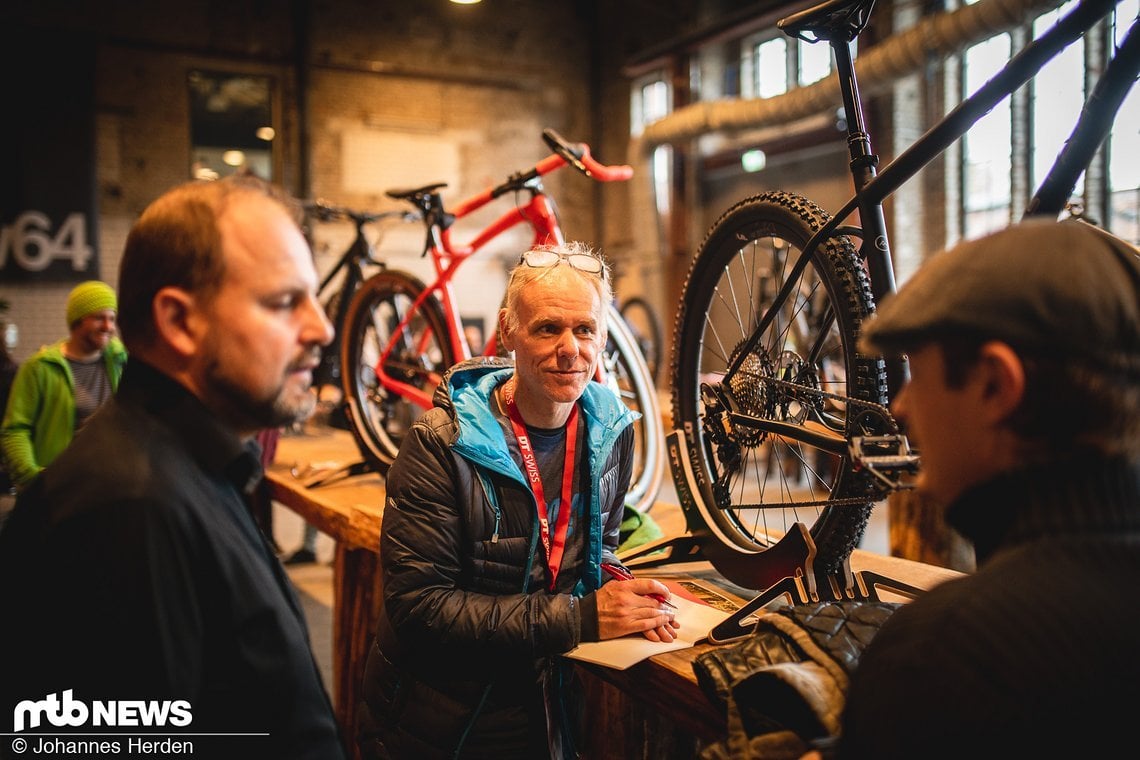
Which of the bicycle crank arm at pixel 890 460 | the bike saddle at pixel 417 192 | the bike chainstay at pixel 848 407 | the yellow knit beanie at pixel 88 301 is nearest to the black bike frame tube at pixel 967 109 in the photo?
the bike chainstay at pixel 848 407

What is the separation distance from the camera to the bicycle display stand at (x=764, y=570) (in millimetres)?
1669

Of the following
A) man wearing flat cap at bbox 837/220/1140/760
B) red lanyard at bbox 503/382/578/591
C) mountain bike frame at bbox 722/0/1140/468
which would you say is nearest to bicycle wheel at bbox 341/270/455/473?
red lanyard at bbox 503/382/578/591

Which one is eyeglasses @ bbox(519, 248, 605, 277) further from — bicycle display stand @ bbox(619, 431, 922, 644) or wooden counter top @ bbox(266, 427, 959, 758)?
wooden counter top @ bbox(266, 427, 959, 758)

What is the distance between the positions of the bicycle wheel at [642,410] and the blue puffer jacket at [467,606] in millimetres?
1308

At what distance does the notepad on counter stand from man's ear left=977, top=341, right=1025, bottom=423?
0.98 m

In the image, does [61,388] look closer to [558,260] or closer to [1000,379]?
[558,260]

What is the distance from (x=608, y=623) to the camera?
163 centimetres

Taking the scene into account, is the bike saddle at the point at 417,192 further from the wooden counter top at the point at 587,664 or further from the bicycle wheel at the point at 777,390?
the bicycle wheel at the point at 777,390

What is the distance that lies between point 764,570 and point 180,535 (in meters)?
1.29

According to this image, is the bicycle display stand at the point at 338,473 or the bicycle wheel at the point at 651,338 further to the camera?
the bicycle wheel at the point at 651,338

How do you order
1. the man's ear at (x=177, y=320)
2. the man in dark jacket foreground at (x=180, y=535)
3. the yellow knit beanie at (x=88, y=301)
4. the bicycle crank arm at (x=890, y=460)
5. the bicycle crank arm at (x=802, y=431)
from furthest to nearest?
1. the yellow knit beanie at (x=88, y=301)
2. the bicycle crank arm at (x=802, y=431)
3. the bicycle crank arm at (x=890, y=460)
4. the man's ear at (x=177, y=320)
5. the man in dark jacket foreground at (x=180, y=535)

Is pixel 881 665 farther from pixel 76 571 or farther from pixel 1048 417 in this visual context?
pixel 76 571

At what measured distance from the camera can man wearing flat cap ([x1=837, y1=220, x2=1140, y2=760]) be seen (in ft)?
2.10

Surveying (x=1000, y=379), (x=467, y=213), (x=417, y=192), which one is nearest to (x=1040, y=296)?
(x=1000, y=379)
